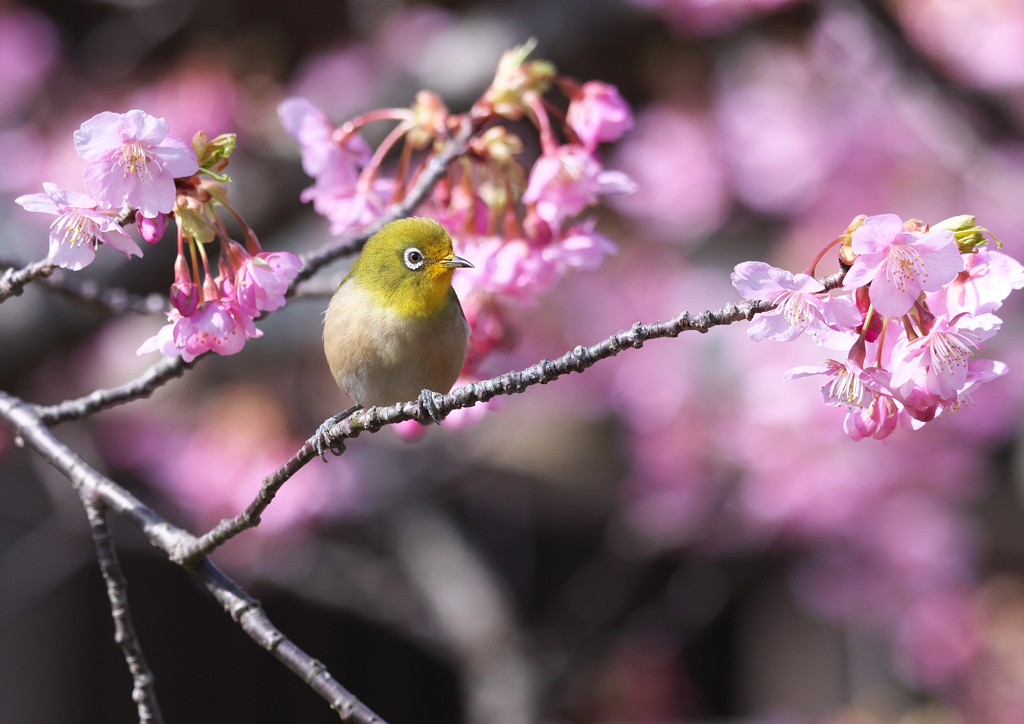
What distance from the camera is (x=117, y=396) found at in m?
1.57

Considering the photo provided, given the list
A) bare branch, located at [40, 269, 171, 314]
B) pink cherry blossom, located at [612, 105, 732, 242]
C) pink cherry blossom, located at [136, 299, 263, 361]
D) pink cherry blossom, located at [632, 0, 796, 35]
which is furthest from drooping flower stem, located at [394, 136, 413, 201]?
pink cherry blossom, located at [612, 105, 732, 242]

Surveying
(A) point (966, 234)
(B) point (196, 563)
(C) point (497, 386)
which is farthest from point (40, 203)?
(A) point (966, 234)

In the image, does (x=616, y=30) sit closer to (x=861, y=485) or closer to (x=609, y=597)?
(x=861, y=485)

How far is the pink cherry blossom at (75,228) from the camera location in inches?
48.0

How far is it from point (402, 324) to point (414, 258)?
0.14m

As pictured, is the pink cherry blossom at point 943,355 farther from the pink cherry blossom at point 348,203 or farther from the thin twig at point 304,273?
the pink cherry blossom at point 348,203

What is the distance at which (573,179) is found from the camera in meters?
1.74

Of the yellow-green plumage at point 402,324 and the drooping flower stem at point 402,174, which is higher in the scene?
the drooping flower stem at point 402,174


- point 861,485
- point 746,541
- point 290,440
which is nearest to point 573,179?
point 290,440

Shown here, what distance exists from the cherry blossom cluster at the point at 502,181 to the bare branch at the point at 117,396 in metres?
0.43

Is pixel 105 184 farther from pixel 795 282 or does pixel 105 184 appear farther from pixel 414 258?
pixel 795 282

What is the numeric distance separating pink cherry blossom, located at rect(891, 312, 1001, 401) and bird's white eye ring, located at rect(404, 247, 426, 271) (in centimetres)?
95

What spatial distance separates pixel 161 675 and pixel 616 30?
12.4 ft

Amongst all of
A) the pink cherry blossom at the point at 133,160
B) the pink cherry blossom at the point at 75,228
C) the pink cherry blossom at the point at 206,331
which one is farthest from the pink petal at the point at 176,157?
the pink cherry blossom at the point at 206,331
